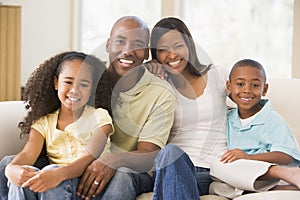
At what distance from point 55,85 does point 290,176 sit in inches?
35.4

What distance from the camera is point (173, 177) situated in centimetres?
172

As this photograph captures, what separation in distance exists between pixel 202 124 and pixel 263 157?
31 cm

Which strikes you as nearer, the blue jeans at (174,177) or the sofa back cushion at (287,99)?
the blue jeans at (174,177)

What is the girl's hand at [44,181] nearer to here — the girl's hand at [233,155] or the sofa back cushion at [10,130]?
the sofa back cushion at [10,130]

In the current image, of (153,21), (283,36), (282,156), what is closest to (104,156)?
(282,156)

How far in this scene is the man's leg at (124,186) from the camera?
69.4 inches

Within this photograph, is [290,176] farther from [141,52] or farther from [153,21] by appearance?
[153,21]

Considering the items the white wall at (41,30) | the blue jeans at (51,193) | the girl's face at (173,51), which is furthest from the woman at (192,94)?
the white wall at (41,30)

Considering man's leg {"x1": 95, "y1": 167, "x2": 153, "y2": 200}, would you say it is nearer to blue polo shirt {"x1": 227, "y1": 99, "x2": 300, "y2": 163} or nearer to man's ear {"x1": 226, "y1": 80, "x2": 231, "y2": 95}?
blue polo shirt {"x1": 227, "y1": 99, "x2": 300, "y2": 163}

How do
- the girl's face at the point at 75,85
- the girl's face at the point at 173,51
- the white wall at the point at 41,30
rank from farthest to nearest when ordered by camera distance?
the white wall at the point at 41,30 < the girl's face at the point at 173,51 < the girl's face at the point at 75,85

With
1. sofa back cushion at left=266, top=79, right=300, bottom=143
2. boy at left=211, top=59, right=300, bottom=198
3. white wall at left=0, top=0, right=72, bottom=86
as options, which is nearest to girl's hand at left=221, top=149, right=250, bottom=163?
boy at left=211, top=59, right=300, bottom=198

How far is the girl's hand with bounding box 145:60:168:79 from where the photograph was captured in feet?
6.89

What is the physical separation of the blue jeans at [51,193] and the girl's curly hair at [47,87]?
12.4 inches

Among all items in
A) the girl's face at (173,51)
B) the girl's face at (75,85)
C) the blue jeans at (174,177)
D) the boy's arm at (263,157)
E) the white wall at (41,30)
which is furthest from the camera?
the white wall at (41,30)
